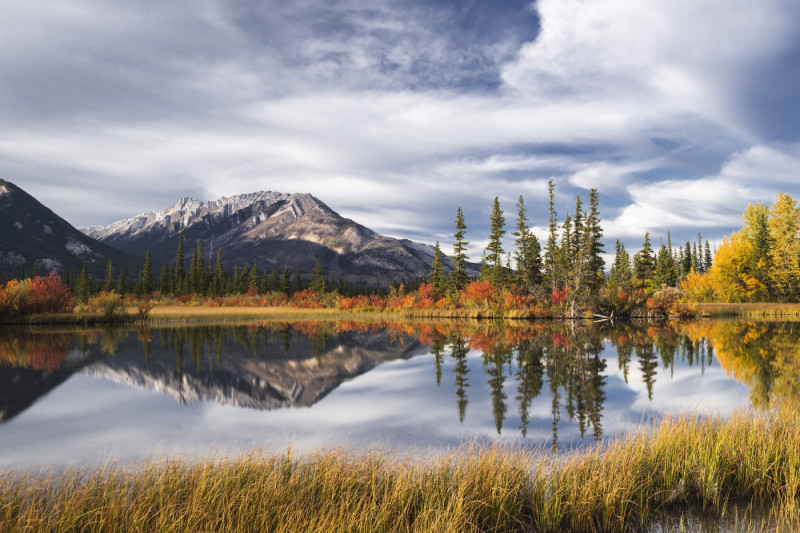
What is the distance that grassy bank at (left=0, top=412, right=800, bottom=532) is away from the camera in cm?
525

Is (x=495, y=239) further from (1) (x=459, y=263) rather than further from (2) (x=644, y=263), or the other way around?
(2) (x=644, y=263)

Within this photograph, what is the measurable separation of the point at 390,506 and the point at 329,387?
11484mm

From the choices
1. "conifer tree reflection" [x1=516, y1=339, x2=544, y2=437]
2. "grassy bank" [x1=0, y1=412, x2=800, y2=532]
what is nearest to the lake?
"conifer tree reflection" [x1=516, y1=339, x2=544, y2=437]

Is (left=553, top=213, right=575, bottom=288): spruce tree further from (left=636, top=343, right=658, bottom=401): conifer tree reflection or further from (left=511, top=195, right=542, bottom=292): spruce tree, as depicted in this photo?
(left=636, top=343, right=658, bottom=401): conifer tree reflection

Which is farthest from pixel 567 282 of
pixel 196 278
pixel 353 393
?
pixel 196 278

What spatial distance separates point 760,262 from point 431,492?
246 feet

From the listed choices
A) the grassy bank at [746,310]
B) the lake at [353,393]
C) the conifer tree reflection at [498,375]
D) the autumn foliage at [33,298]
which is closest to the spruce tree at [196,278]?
the autumn foliage at [33,298]

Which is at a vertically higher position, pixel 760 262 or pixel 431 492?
pixel 760 262

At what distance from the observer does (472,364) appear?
2069 cm

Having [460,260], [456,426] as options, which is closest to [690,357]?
[456,426]

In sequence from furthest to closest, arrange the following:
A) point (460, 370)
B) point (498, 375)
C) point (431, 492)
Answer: point (460, 370)
point (498, 375)
point (431, 492)

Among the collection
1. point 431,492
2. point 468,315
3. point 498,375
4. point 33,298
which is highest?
point 33,298

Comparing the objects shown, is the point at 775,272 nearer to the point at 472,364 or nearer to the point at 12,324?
the point at 472,364

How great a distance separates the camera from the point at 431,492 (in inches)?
237
